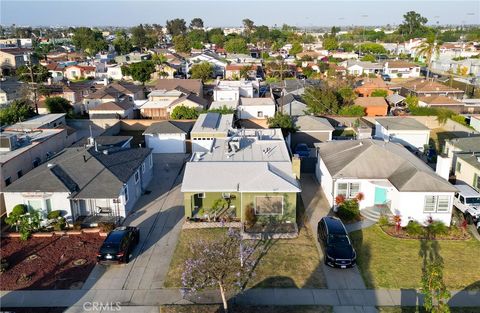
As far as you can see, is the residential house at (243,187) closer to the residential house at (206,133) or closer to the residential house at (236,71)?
the residential house at (206,133)

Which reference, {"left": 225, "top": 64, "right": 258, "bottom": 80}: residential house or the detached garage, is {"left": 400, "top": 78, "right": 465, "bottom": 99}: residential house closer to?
{"left": 225, "top": 64, "right": 258, "bottom": 80}: residential house

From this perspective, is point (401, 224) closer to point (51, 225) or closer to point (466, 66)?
point (51, 225)

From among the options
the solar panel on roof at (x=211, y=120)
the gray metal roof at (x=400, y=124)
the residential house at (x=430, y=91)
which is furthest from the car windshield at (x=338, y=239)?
the residential house at (x=430, y=91)

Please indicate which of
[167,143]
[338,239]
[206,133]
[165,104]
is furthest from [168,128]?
[338,239]

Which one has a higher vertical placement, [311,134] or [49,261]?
[311,134]

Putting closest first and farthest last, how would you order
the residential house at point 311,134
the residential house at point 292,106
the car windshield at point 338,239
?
the car windshield at point 338,239, the residential house at point 311,134, the residential house at point 292,106

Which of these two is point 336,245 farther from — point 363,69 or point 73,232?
point 363,69

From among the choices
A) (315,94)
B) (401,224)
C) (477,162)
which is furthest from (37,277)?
(315,94)
